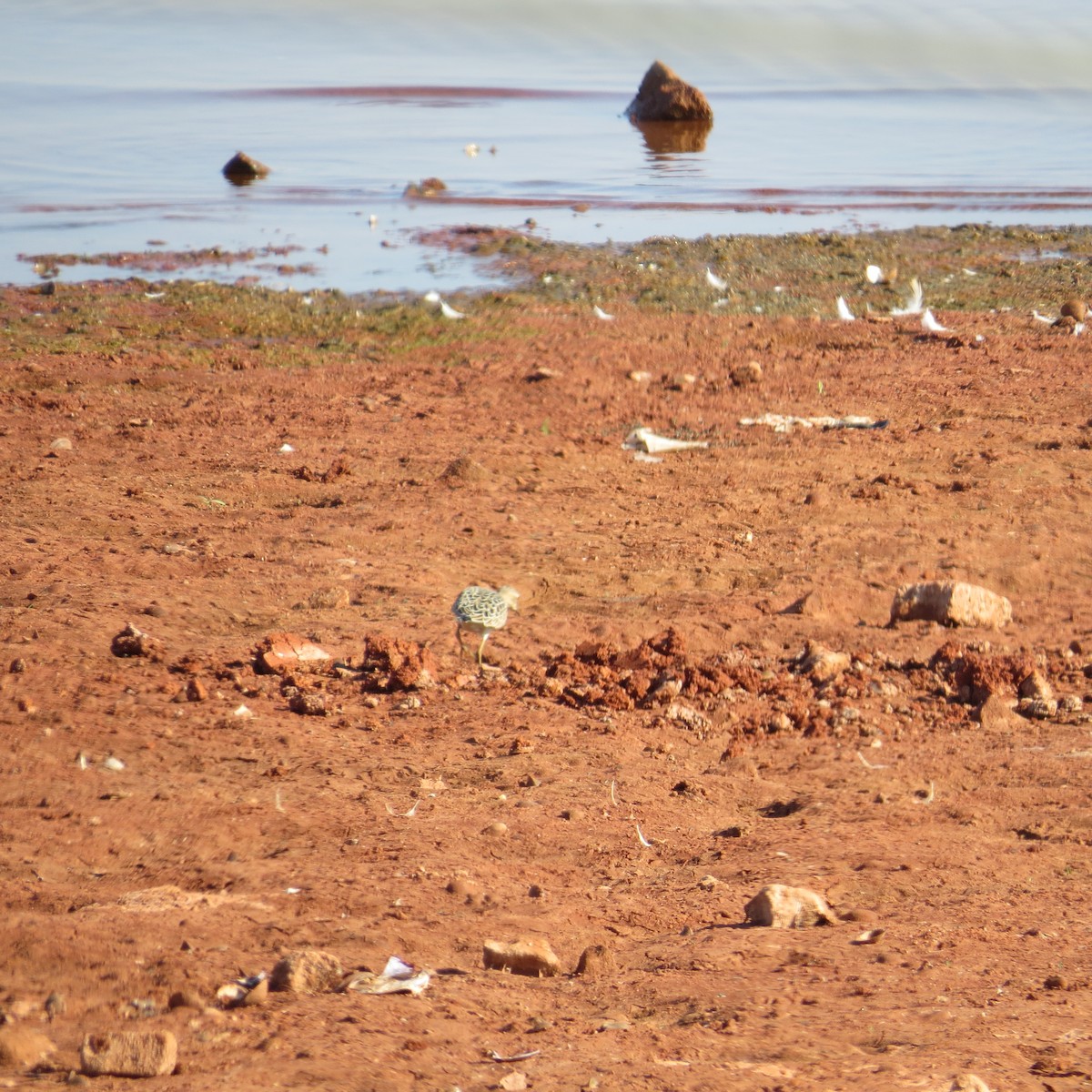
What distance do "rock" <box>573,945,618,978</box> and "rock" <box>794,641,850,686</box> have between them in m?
1.88

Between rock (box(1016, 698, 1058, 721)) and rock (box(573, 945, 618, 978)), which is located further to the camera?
rock (box(1016, 698, 1058, 721))

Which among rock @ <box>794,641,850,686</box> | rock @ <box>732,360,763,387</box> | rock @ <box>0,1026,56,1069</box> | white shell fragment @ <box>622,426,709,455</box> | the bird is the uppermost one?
rock @ <box>732,360,763,387</box>

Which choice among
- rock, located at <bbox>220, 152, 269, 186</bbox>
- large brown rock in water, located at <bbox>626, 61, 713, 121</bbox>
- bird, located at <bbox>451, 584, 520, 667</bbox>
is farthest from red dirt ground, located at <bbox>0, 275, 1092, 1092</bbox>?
large brown rock in water, located at <bbox>626, 61, 713, 121</bbox>

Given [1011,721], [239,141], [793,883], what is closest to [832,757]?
[1011,721]

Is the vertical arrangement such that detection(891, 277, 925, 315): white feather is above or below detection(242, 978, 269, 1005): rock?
above

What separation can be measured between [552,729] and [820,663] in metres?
0.94

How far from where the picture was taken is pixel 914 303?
9.90 metres

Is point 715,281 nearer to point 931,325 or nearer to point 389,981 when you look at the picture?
point 931,325

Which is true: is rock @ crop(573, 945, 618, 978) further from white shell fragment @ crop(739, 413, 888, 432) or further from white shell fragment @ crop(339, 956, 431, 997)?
white shell fragment @ crop(739, 413, 888, 432)

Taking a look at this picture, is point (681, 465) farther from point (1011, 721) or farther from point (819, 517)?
point (1011, 721)

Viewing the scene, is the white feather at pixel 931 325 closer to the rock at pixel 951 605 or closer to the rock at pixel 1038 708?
the rock at pixel 951 605

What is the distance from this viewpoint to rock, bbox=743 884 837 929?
3.11m

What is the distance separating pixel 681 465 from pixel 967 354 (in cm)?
273

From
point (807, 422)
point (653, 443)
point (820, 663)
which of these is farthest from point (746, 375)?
point (820, 663)
